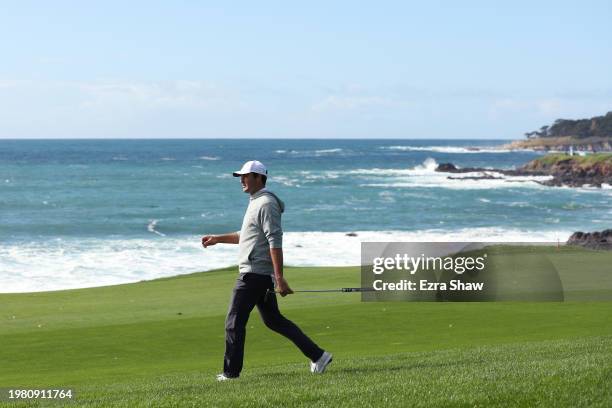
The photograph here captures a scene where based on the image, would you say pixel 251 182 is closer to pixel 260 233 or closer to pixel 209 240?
pixel 260 233

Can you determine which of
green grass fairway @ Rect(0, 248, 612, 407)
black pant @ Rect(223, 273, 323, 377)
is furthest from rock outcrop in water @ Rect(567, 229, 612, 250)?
black pant @ Rect(223, 273, 323, 377)

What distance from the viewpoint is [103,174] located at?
356 ft

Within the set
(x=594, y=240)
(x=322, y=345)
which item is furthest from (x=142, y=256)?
(x=322, y=345)

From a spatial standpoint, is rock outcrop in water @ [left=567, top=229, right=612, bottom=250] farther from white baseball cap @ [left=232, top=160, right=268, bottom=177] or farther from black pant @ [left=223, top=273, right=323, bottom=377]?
white baseball cap @ [left=232, top=160, right=268, bottom=177]

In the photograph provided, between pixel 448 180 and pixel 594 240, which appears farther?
pixel 448 180

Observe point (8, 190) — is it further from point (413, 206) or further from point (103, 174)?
point (413, 206)

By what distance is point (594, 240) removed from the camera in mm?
34094

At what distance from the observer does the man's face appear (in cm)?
881

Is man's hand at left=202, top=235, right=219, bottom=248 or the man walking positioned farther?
man's hand at left=202, top=235, right=219, bottom=248

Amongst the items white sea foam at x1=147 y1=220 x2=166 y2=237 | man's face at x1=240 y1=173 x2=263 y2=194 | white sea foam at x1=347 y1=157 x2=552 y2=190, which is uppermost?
man's face at x1=240 y1=173 x2=263 y2=194

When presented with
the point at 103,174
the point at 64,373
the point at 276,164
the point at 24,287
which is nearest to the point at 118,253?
the point at 24,287

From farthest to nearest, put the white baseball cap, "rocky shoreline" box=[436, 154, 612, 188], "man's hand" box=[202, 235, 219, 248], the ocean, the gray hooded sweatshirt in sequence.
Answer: "rocky shoreline" box=[436, 154, 612, 188] → the ocean → "man's hand" box=[202, 235, 219, 248] → the white baseball cap → the gray hooded sweatshirt

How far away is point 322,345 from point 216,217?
161 feet

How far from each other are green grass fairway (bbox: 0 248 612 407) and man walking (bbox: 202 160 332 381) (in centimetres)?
31
